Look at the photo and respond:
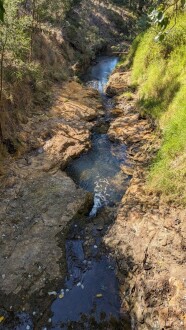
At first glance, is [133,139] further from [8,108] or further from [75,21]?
[75,21]

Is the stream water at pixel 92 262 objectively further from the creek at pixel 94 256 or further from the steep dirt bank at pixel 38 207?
the steep dirt bank at pixel 38 207

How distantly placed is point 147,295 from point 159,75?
43.1 feet

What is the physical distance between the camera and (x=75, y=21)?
36.4 meters

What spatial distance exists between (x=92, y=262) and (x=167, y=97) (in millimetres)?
10010

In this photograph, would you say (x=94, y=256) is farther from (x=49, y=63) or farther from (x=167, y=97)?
(x=49, y=63)

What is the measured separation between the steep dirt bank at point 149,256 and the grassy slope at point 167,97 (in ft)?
2.28

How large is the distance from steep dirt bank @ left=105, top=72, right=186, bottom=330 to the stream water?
38cm

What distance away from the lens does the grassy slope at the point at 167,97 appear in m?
10.5

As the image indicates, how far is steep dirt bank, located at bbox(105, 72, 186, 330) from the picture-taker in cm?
717

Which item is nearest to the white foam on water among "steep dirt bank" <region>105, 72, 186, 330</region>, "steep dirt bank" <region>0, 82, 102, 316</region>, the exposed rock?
"steep dirt bank" <region>0, 82, 102, 316</region>

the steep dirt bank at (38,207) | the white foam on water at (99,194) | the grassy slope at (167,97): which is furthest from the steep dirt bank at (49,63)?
the grassy slope at (167,97)

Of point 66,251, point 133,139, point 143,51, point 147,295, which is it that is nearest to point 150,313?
point 147,295

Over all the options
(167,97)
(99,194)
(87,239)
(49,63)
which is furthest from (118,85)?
(87,239)

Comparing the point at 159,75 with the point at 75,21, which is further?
the point at 75,21
